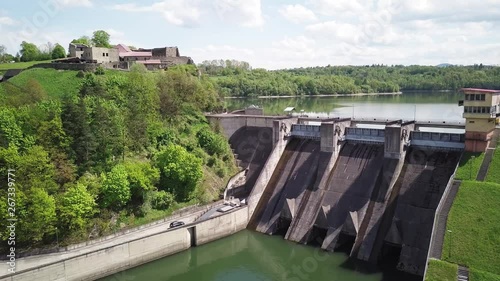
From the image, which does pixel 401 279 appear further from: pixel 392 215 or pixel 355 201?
pixel 355 201

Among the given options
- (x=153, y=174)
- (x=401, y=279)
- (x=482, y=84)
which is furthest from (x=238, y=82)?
(x=401, y=279)

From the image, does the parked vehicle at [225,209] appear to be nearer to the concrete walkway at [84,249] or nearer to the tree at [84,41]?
the concrete walkway at [84,249]

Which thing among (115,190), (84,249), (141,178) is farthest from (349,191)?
(84,249)

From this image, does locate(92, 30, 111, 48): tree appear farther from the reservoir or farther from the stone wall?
the reservoir

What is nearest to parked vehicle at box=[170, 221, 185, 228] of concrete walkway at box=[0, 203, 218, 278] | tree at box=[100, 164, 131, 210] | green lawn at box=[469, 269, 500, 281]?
concrete walkway at box=[0, 203, 218, 278]

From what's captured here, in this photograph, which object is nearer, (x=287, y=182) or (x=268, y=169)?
(x=287, y=182)

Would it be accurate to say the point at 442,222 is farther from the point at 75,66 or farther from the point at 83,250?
the point at 75,66
